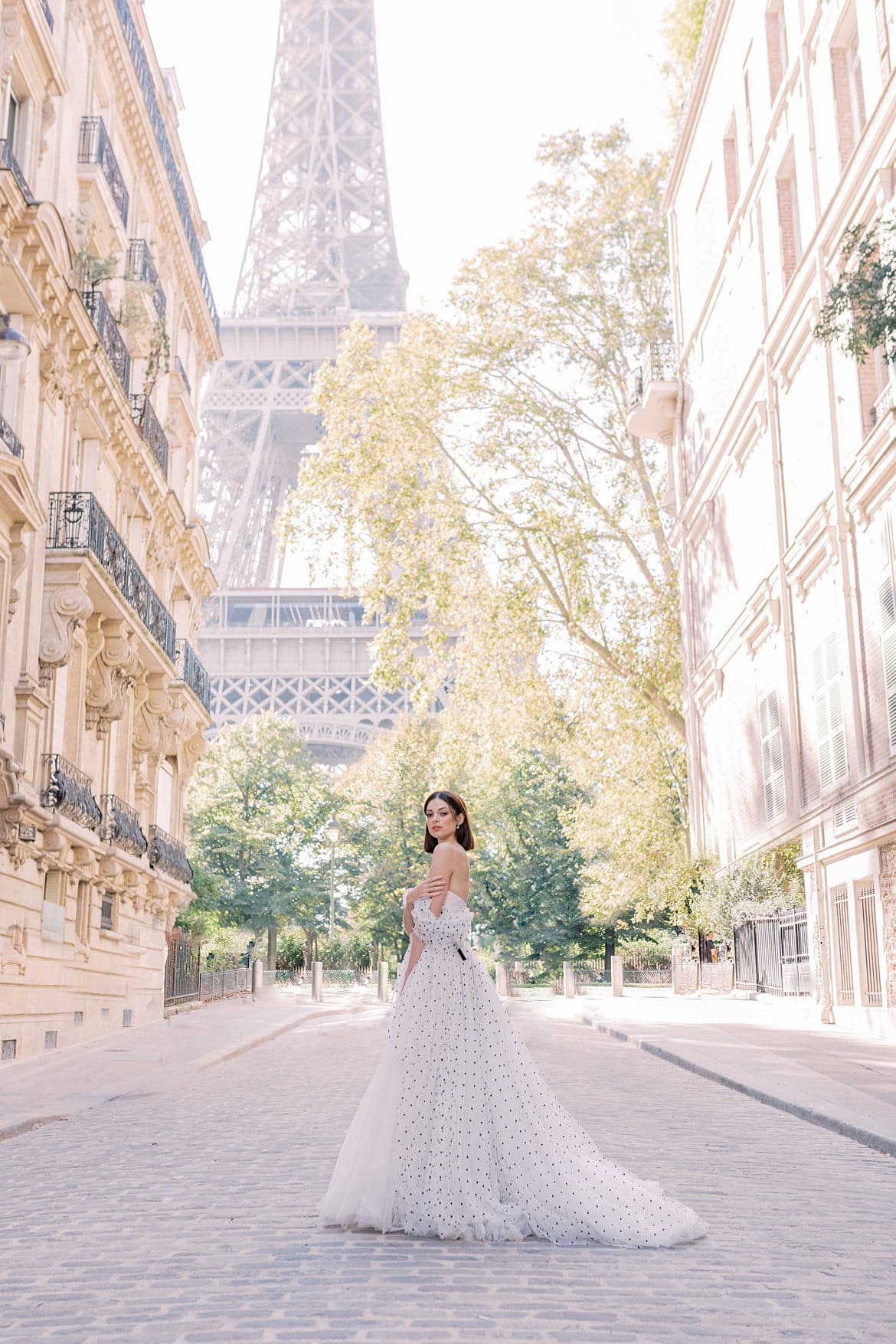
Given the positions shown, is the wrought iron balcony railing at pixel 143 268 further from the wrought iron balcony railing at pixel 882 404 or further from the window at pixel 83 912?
the wrought iron balcony railing at pixel 882 404

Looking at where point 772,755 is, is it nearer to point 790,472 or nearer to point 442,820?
point 790,472

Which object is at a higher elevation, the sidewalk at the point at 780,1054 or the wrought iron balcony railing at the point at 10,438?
the wrought iron balcony railing at the point at 10,438

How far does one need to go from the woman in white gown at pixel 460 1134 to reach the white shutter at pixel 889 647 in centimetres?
1219

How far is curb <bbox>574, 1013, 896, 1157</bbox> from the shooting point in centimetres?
899

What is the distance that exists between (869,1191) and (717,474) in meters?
21.8

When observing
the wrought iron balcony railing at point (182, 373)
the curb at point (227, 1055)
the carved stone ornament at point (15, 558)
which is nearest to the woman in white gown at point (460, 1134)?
the curb at point (227, 1055)

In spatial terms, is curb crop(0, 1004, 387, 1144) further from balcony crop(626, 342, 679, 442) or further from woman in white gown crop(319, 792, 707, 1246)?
balcony crop(626, 342, 679, 442)

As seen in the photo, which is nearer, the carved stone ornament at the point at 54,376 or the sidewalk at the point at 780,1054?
the sidewalk at the point at 780,1054

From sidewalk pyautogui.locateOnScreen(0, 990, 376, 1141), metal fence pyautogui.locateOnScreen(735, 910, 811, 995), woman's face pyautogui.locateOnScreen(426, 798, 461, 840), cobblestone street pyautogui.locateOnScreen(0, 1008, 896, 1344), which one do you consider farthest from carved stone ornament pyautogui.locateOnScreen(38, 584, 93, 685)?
woman's face pyautogui.locateOnScreen(426, 798, 461, 840)

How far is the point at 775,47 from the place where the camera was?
24344 millimetres

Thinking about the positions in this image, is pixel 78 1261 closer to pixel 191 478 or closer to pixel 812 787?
pixel 812 787

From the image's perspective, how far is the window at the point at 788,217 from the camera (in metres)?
23.4

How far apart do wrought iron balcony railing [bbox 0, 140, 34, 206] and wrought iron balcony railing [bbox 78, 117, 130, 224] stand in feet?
12.3

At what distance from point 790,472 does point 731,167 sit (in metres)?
8.30
